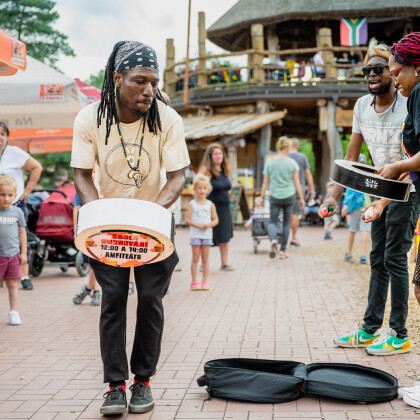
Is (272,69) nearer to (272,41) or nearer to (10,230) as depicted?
(272,41)

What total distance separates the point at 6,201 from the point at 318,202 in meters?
17.5

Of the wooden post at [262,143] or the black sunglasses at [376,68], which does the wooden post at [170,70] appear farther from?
the black sunglasses at [376,68]

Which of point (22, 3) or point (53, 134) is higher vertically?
point (22, 3)

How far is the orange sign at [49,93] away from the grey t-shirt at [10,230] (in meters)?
3.13

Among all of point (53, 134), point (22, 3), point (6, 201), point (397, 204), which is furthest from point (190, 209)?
point (22, 3)

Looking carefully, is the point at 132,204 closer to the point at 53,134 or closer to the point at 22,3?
the point at 53,134

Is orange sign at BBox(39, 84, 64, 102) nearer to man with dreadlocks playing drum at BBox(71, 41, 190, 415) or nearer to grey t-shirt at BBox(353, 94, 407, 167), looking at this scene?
grey t-shirt at BBox(353, 94, 407, 167)

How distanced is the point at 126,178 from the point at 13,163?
505 centimetres

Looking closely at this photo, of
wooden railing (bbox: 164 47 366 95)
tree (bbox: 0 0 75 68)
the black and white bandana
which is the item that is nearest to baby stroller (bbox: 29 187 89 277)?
the black and white bandana

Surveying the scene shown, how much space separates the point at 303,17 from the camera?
24.6 metres

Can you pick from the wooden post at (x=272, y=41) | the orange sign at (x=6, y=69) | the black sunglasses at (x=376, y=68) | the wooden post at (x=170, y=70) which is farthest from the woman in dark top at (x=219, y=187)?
the wooden post at (x=170, y=70)

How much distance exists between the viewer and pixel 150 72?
362 centimetres

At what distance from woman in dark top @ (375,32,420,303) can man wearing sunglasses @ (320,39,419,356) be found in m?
0.79

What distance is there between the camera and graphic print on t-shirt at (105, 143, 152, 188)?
3773 mm
